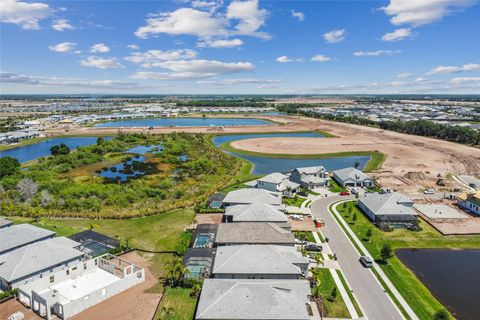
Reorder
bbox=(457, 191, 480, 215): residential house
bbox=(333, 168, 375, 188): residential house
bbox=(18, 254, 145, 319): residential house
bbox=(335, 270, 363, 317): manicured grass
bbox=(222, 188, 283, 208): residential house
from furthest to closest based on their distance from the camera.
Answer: bbox=(333, 168, 375, 188): residential house < bbox=(457, 191, 480, 215): residential house < bbox=(222, 188, 283, 208): residential house < bbox=(335, 270, 363, 317): manicured grass < bbox=(18, 254, 145, 319): residential house

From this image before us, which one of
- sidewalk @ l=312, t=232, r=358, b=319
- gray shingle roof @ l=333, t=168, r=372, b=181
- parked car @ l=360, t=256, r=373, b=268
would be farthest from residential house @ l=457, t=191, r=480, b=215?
sidewalk @ l=312, t=232, r=358, b=319

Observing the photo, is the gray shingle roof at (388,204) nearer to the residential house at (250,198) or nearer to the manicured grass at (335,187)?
the manicured grass at (335,187)

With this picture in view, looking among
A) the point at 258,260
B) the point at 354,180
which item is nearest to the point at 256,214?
the point at 258,260

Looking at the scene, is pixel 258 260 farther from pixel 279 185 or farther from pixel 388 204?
pixel 279 185

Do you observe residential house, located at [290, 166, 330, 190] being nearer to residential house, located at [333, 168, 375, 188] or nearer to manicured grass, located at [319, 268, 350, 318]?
residential house, located at [333, 168, 375, 188]

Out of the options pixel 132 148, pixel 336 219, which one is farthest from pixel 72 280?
pixel 132 148

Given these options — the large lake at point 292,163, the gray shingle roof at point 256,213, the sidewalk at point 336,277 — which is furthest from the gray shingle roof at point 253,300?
the large lake at point 292,163
